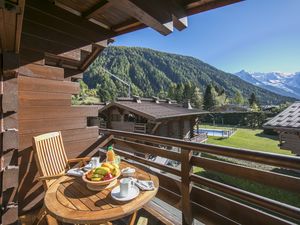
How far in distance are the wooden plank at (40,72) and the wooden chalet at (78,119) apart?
0.01 metres

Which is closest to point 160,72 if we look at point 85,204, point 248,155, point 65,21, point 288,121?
point 288,121

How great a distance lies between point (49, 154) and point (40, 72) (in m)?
1.09

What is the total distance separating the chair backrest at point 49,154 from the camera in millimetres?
2258

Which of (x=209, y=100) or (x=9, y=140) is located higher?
(x=209, y=100)

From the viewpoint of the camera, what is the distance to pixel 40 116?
262 cm

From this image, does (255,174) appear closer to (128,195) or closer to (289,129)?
(128,195)

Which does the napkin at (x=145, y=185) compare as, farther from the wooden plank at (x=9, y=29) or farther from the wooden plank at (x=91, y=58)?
the wooden plank at (x=91, y=58)

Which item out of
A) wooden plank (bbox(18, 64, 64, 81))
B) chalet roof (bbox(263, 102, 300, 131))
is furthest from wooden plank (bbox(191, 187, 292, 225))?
chalet roof (bbox(263, 102, 300, 131))

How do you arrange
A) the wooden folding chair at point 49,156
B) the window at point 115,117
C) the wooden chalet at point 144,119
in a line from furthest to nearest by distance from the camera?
the window at point 115,117, the wooden chalet at point 144,119, the wooden folding chair at point 49,156

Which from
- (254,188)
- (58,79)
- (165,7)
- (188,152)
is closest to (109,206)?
(188,152)

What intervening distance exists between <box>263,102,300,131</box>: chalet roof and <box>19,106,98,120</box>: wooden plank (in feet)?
27.1

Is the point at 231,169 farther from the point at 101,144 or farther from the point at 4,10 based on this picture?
the point at 101,144

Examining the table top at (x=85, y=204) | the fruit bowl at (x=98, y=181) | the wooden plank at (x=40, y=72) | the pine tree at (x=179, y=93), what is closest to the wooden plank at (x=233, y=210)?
the table top at (x=85, y=204)

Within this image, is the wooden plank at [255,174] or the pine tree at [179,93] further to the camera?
the pine tree at [179,93]
